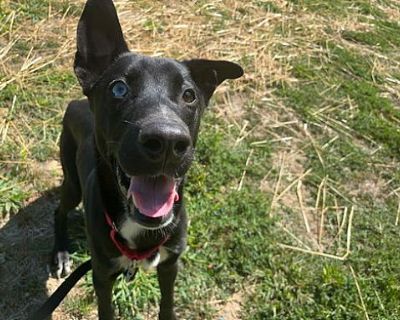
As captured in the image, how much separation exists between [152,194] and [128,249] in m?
0.51

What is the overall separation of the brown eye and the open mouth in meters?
0.44

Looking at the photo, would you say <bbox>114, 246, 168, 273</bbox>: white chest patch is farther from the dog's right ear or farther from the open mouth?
the dog's right ear

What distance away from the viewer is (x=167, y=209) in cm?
260

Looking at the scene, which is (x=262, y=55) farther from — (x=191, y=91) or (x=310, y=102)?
(x=191, y=91)

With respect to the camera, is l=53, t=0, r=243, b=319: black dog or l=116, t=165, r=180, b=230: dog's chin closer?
l=53, t=0, r=243, b=319: black dog

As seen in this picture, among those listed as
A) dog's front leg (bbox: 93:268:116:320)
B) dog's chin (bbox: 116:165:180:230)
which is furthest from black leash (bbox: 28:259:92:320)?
dog's chin (bbox: 116:165:180:230)

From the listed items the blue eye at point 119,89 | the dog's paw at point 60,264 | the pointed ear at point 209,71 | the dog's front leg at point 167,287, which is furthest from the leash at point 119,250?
the pointed ear at point 209,71

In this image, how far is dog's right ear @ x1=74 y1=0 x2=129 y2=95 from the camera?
9.35 feet

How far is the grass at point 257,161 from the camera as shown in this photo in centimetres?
380

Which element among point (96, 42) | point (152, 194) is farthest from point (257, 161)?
point (152, 194)

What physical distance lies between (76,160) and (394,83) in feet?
13.4

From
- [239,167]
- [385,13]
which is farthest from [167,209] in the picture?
[385,13]

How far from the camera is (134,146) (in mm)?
2363

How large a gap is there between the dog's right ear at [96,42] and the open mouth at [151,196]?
66 centimetres
